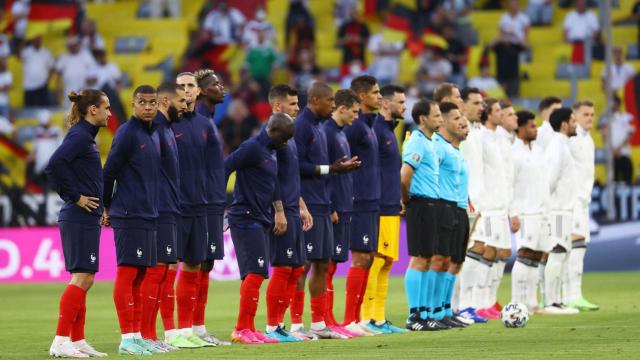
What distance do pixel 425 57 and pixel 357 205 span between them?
52.9 feet

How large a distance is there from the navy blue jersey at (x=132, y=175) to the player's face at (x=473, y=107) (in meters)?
5.84

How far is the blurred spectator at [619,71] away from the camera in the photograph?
99.0 ft

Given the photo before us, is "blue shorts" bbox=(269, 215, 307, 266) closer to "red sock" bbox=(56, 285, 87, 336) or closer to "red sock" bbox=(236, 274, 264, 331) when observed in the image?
"red sock" bbox=(236, 274, 264, 331)

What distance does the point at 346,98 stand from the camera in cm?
1512

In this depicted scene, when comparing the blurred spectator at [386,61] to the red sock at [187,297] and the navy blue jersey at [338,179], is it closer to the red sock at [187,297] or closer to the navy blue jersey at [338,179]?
the navy blue jersey at [338,179]

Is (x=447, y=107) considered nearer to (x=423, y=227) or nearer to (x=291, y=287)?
(x=423, y=227)

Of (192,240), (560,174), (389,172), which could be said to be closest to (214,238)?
(192,240)

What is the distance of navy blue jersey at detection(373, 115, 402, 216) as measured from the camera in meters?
15.8

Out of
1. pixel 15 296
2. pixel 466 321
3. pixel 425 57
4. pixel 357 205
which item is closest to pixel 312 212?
pixel 357 205

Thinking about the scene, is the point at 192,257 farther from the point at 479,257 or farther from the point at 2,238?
the point at 2,238

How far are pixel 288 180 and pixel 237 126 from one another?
1600 cm

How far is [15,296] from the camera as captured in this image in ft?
75.3

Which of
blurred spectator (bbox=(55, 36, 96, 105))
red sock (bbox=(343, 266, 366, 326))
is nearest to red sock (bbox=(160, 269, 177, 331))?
red sock (bbox=(343, 266, 366, 326))

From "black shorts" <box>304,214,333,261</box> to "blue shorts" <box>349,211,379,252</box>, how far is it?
0.62 m
